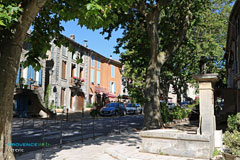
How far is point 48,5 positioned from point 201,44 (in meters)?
18.1

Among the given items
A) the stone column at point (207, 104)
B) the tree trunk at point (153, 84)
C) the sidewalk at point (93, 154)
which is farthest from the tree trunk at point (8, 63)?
the tree trunk at point (153, 84)

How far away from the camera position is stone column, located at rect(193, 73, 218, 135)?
24.6 ft

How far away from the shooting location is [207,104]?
763 cm

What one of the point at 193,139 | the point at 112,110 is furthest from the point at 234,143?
the point at 112,110

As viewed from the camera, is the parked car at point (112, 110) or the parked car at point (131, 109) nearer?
the parked car at point (112, 110)

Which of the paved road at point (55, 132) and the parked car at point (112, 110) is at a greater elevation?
the parked car at point (112, 110)

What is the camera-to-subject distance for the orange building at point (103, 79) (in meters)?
35.5

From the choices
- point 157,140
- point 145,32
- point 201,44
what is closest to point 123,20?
point 145,32

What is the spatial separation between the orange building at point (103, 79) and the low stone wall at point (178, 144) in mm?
28125

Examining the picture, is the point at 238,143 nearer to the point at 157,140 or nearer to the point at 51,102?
the point at 157,140

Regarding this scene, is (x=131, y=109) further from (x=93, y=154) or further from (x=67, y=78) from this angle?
(x=93, y=154)

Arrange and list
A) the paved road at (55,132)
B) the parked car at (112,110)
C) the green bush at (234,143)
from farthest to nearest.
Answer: the parked car at (112,110) → the paved road at (55,132) → the green bush at (234,143)

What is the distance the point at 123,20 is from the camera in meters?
13.5

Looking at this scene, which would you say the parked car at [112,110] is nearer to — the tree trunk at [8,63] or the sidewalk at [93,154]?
the sidewalk at [93,154]
